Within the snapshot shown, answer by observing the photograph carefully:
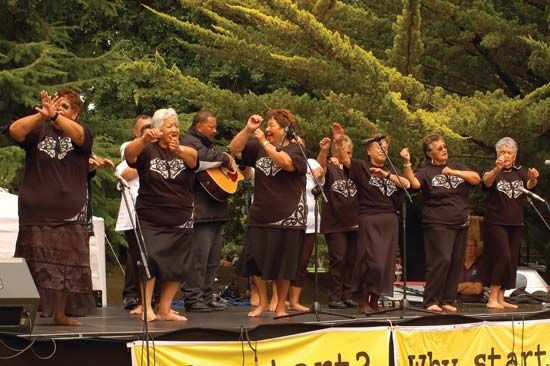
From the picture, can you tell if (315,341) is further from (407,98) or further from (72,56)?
(72,56)

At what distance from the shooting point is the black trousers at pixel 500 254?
1041cm

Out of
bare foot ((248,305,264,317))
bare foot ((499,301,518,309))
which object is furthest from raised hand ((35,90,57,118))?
bare foot ((499,301,518,309))

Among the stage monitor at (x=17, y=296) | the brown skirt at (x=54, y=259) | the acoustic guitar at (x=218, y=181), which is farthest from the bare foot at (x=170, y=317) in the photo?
the stage monitor at (x=17, y=296)

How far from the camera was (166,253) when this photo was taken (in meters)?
8.45

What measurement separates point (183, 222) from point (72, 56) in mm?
8494

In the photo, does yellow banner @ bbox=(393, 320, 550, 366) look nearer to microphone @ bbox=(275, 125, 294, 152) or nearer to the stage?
the stage

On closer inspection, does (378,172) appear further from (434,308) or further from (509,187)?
(509,187)

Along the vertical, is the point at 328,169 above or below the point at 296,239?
above

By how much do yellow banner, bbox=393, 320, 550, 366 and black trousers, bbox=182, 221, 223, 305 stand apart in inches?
74.6

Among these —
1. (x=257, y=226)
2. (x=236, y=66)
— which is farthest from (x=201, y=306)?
(x=236, y=66)

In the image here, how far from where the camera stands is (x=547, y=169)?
583 inches

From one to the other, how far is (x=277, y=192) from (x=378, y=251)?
1262mm

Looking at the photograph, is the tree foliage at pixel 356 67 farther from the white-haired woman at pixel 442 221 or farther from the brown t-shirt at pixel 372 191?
the brown t-shirt at pixel 372 191

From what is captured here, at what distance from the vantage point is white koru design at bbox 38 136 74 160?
756cm
